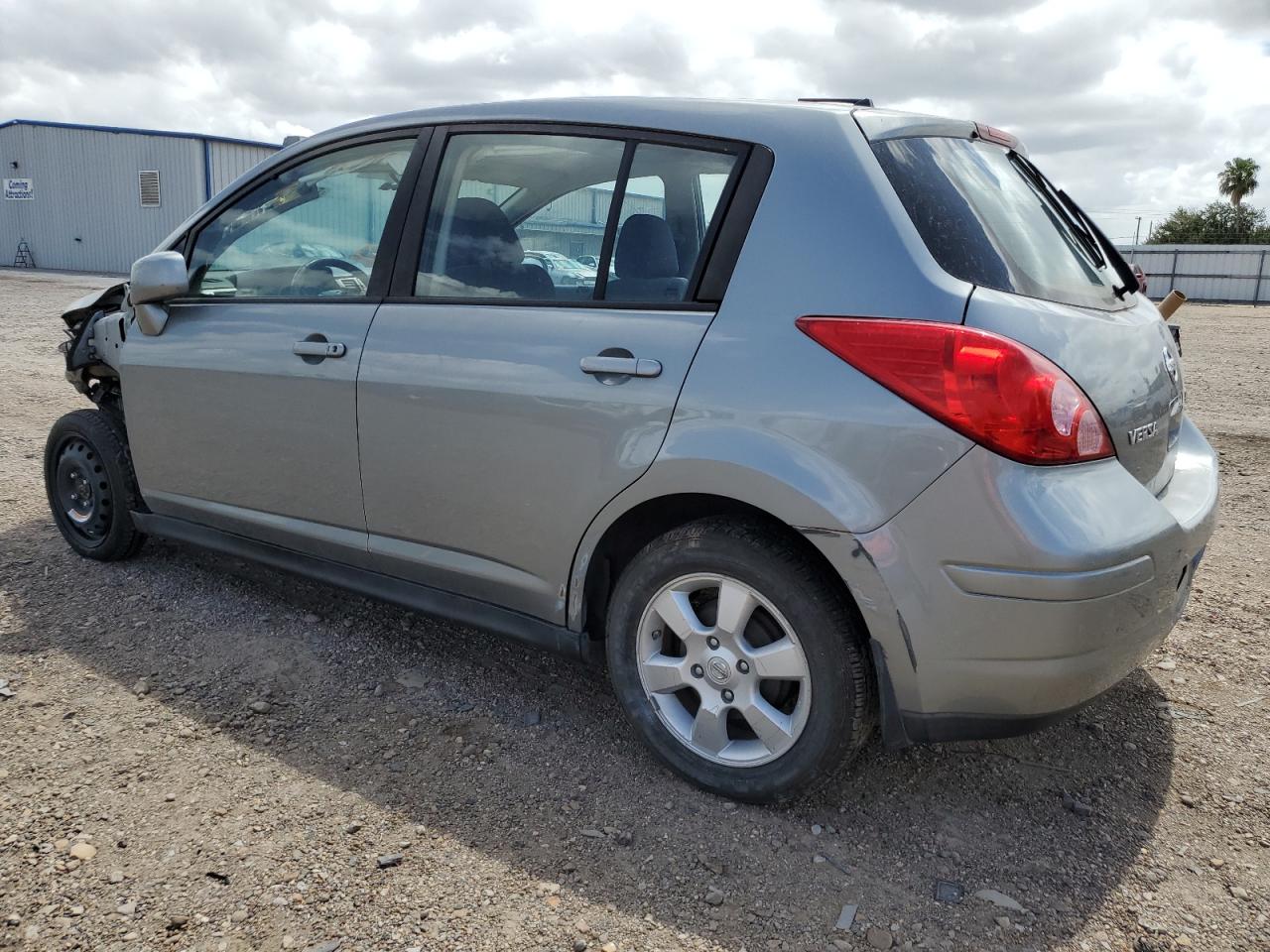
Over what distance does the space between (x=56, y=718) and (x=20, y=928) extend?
997 millimetres

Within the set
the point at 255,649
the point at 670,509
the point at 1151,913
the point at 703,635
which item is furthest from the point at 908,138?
the point at 255,649

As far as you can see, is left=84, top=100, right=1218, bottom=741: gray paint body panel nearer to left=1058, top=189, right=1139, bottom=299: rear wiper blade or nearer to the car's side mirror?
left=1058, top=189, right=1139, bottom=299: rear wiper blade

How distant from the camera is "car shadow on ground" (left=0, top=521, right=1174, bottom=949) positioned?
2377mm

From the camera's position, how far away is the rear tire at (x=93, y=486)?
13.8 feet

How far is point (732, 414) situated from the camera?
2.46m

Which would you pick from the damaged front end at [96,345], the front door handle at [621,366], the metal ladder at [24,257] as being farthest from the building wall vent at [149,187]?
the front door handle at [621,366]

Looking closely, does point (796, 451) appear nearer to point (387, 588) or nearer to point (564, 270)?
point (564, 270)

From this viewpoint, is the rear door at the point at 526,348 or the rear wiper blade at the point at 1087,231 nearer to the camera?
the rear door at the point at 526,348

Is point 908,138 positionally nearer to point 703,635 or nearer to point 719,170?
point 719,170

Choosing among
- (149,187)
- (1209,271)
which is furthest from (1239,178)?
(149,187)

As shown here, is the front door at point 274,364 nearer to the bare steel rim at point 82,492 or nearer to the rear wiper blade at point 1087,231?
the bare steel rim at point 82,492

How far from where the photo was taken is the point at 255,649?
359 cm

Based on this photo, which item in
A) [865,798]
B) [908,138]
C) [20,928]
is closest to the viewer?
[20,928]

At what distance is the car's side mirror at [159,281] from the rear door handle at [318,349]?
2.08 ft
